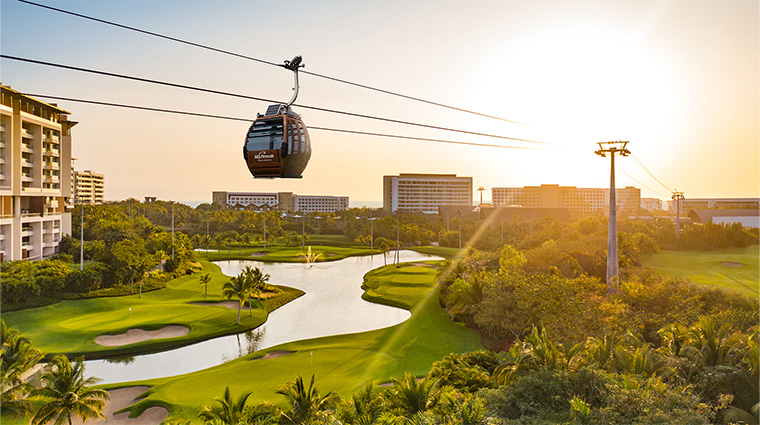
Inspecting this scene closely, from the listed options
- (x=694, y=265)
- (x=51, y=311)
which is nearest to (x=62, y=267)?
(x=51, y=311)

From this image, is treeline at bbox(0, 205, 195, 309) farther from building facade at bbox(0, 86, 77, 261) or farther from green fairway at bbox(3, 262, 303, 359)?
building facade at bbox(0, 86, 77, 261)

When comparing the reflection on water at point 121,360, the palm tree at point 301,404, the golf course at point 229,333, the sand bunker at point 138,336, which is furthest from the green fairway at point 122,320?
the palm tree at point 301,404

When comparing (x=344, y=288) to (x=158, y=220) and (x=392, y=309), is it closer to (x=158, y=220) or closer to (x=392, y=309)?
(x=392, y=309)

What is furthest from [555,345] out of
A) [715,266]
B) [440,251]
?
[440,251]

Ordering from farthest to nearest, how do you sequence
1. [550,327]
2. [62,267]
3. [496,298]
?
[62,267]
[496,298]
[550,327]

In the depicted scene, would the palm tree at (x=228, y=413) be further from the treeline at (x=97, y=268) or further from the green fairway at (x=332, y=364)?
the treeline at (x=97, y=268)

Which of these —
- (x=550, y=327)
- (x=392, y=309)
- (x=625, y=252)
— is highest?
(x=625, y=252)

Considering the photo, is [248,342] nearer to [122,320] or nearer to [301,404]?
[122,320]
